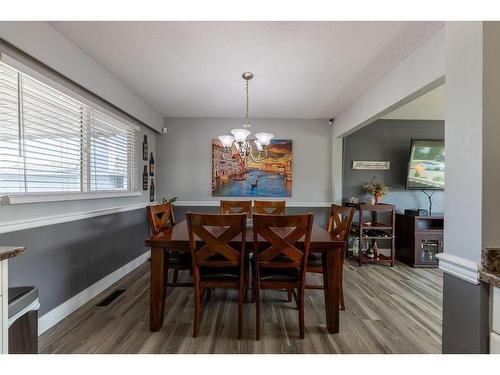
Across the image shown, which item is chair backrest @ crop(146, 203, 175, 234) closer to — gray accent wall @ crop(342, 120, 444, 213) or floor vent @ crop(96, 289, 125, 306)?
floor vent @ crop(96, 289, 125, 306)

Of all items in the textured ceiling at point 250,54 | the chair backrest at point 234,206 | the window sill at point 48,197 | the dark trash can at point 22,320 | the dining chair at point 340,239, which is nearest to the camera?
the dark trash can at point 22,320

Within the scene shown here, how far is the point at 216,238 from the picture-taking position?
67.1 inches

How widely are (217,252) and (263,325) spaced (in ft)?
2.53

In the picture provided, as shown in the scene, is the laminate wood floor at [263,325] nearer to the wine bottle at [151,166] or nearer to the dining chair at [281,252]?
the dining chair at [281,252]

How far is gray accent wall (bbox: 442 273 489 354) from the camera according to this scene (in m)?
0.85

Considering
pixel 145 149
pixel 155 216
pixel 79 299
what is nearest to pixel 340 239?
pixel 155 216

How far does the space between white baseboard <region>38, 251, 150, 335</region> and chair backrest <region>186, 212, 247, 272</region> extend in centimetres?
130

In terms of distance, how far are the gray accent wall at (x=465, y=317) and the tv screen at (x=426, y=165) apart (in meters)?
3.37

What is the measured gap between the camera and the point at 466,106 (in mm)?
927

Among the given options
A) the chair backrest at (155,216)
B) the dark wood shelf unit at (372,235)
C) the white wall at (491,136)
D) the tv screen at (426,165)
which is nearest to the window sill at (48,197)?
the chair backrest at (155,216)

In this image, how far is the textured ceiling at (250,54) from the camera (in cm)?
176

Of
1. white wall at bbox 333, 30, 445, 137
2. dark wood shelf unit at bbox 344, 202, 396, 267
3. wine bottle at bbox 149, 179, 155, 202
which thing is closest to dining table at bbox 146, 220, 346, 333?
white wall at bbox 333, 30, 445, 137

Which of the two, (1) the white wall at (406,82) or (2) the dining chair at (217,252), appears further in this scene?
(1) the white wall at (406,82)
